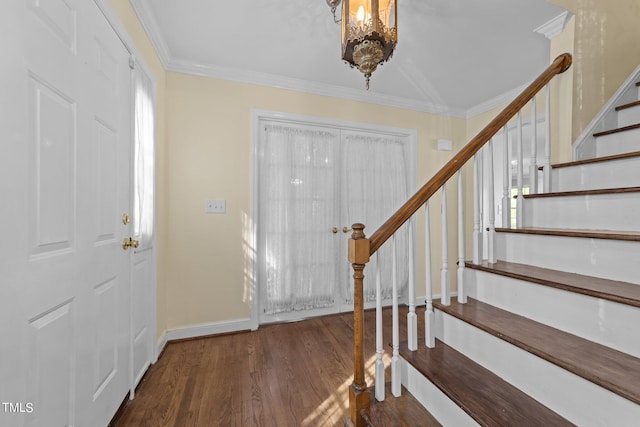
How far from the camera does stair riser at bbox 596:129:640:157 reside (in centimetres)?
155

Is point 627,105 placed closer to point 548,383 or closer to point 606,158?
point 606,158

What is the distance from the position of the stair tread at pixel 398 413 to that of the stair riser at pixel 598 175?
63.3 inches

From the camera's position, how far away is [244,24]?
1.89m

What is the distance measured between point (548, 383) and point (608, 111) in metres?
2.01

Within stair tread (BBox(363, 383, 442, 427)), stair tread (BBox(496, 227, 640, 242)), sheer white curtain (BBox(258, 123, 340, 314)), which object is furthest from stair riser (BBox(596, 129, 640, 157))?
sheer white curtain (BBox(258, 123, 340, 314))

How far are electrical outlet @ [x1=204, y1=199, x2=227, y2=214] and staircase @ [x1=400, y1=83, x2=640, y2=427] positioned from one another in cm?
192

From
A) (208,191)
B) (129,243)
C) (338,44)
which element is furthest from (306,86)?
(129,243)

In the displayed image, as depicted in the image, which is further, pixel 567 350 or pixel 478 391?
pixel 478 391

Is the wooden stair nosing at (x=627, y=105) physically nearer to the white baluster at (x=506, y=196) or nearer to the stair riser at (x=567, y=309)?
the white baluster at (x=506, y=196)

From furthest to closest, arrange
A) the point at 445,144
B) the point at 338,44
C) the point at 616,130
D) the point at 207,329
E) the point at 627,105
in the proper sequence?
the point at 445,144
the point at 207,329
the point at 338,44
the point at 627,105
the point at 616,130

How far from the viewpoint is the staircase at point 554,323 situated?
89 centimetres

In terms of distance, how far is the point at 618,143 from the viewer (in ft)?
5.42

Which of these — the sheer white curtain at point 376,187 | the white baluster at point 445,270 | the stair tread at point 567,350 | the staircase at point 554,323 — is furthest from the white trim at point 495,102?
the stair tread at point 567,350

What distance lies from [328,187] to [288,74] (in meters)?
1.22
